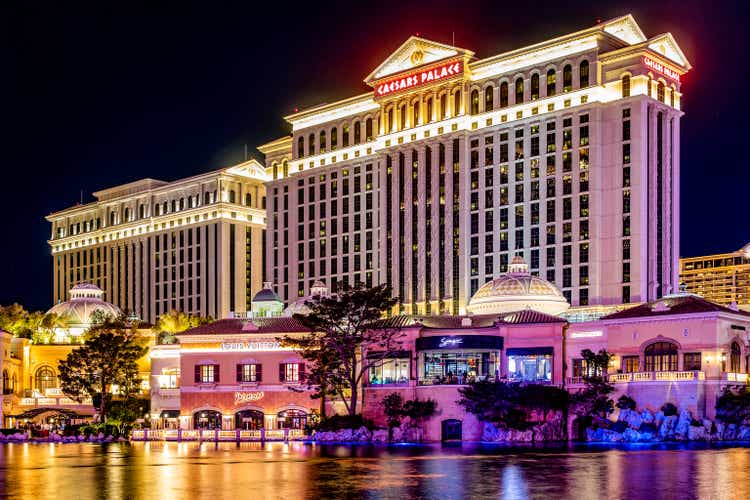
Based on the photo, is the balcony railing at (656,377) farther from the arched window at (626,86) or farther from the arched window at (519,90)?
the arched window at (519,90)

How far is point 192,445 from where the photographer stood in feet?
284

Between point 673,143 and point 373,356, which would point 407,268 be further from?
point 373,356

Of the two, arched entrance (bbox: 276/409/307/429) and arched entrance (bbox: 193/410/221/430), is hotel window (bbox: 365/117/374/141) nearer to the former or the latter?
arched entrance (bbox: 193/410/221/430)

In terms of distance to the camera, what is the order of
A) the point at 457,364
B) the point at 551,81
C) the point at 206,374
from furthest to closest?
the point at 551,81 → the point at 206,374 → the point at 457,364

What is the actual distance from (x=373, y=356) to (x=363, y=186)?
64.8 m

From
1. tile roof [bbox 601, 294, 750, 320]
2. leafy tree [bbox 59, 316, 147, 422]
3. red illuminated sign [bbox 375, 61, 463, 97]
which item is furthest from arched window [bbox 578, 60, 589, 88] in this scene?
leafy tree [bbox 59, 316, 147, 422]

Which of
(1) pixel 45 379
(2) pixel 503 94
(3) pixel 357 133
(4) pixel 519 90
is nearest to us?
(1) pixel 45 379

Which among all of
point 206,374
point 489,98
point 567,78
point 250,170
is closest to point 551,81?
point 567,78

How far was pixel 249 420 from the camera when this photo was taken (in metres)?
101

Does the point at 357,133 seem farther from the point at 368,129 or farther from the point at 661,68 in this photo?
the point at 661,68

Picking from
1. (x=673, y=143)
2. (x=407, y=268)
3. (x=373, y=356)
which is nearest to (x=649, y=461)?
(x=373, y=356)

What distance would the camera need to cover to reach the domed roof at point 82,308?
137 metres

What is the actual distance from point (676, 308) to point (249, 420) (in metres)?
39.5

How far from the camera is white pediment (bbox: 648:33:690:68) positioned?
129 metres
